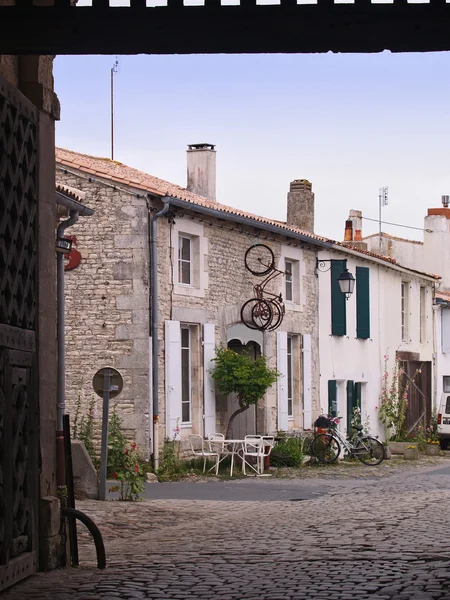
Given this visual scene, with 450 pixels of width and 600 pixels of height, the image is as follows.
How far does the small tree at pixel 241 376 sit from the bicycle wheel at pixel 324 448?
2.99 metres

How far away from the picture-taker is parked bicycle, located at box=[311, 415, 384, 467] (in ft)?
78.3

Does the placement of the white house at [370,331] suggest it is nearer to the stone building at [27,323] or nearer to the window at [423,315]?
the window at [423,315]

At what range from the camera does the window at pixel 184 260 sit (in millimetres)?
20734

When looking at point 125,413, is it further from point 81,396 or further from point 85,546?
point 85,546

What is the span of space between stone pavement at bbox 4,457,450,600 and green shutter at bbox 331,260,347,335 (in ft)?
30.5

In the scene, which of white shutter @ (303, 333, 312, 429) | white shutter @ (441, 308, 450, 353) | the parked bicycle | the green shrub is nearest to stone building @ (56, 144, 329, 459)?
the green shrub

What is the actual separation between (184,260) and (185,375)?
6.30 feet

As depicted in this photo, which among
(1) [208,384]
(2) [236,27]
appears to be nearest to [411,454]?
(1) [208,384]

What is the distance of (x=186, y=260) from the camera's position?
2095 cm

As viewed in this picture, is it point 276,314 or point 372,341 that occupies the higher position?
point 276,314

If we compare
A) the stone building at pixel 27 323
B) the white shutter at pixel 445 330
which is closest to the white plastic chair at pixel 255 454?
the stone building at pixel 27 323

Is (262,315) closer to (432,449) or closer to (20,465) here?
(432,449)

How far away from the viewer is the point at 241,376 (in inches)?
824

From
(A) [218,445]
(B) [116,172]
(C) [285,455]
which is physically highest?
(B) [116,172]
